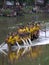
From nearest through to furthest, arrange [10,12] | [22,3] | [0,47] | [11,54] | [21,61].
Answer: [21,61]
[11,54]
[0,47]
[10,12]
[22,3]

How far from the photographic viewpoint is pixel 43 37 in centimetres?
2820

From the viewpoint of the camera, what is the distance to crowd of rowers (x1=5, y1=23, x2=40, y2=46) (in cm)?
2233

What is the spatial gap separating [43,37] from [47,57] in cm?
902

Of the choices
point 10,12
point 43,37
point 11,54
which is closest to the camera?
point 11,54

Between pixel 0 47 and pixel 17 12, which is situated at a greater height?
pixel 0 47

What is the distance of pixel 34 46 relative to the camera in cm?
2388

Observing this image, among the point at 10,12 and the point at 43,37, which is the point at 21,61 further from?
the point at 10,12

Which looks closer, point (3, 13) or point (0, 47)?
point (0, 47)

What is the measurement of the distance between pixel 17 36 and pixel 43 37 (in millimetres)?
5383

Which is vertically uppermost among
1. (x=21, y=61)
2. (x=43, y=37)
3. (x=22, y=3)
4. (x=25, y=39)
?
(x=21, y=61)

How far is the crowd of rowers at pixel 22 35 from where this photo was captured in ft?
73.3

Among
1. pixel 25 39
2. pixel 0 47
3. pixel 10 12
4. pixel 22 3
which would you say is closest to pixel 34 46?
pixel 25 39

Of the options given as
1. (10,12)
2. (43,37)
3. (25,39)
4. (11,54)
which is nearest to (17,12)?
(10,12)

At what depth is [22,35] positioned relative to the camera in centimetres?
2388
